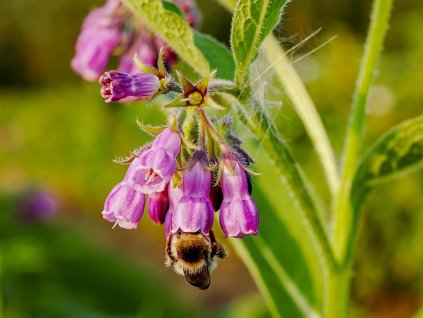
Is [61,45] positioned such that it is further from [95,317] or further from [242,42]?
[242,42]

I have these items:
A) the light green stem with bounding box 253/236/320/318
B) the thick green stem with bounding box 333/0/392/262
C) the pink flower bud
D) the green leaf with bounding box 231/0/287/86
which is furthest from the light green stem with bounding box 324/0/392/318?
the pink flower bud

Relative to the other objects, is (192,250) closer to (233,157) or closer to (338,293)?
(233,157)

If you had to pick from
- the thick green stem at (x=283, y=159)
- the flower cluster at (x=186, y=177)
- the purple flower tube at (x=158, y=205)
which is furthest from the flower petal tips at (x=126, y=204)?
the thick green stem at (x=283, y=159)

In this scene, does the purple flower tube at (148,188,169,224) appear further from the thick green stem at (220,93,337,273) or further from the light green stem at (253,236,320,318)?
the light green stem at (253,236,320,318)

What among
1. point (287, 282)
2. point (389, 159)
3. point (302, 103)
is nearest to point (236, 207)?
point (389, 159)

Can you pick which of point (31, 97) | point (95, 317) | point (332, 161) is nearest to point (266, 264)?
point (332, 161)

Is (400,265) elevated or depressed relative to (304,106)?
depressed
